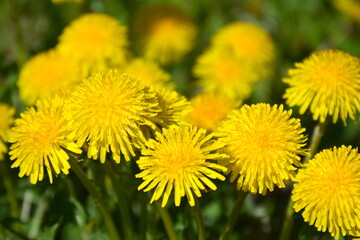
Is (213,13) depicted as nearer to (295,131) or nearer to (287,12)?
(287,12)

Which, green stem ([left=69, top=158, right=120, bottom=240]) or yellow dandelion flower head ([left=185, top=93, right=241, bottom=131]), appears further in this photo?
yellow dandelion flower head ([left=185, top=93, right=241, bottom=131])

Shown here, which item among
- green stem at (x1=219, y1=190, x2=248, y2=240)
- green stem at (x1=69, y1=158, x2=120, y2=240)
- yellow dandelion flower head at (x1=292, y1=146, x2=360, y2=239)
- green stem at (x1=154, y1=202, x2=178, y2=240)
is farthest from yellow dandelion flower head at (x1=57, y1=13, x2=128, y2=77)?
yellow dandelion flower head at (x1=292, y1=146, x2=360, y2=239)

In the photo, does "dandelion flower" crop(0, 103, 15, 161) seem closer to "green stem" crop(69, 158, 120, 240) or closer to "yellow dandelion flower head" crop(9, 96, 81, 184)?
"yellow dandelion flower head" crop(9, 96, 81, 184)

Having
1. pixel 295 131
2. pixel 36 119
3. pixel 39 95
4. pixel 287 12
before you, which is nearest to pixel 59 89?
pixel 39 95

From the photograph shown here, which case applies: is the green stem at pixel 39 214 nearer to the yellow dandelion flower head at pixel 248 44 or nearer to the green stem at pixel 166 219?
the green stem at pixel 166 219

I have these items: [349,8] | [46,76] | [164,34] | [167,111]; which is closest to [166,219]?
[167,111]

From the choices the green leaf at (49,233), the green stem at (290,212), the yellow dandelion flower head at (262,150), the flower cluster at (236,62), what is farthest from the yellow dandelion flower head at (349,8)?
the green leaf at (49,233)
